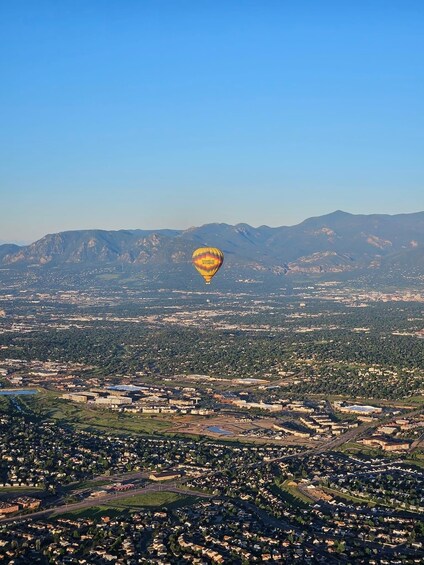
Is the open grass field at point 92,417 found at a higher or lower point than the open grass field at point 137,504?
higher

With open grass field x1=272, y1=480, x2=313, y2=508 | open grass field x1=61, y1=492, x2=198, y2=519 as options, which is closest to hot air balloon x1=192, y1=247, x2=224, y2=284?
open grass field x1=272, y1=480, x2=313, y2=508

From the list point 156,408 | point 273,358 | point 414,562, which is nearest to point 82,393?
point 156,408

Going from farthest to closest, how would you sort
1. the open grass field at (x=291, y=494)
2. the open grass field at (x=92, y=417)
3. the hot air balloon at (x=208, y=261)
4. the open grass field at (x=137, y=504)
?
the hot air balloon at (x=208, y=261), the open grass field at (x=92, y=417), the open grass field at (x=291, y=494), the open grass field at (x=137, y=504)

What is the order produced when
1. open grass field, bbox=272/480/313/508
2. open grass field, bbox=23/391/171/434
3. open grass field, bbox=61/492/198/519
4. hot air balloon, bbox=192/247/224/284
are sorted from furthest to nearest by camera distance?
hot air balloon, bbox=192/247/224/284
open grass field, bbox=23/391/171/434
open grass field, bbox=272/480/313/508
open grass field, bbox=61/492/198/519

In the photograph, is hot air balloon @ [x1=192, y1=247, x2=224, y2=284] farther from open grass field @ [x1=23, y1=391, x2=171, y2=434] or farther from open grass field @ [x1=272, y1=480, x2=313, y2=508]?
open grass field @ [x1=272, y1=480, x2=313, y2=508]

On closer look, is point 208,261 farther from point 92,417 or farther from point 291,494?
point 291,494

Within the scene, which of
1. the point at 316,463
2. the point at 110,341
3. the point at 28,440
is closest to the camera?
the point at 316,463

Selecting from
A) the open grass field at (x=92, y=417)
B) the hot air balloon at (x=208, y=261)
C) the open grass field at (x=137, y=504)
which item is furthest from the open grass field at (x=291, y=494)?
the hot air balloon at (x=208, y=261)

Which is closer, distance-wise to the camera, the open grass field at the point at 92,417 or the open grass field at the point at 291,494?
the open grass field at the point at 291,494

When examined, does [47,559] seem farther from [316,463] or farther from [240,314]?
[240,314]

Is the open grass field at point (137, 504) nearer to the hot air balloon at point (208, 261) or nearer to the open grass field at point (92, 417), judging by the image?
the open grass field at point (92, 417)

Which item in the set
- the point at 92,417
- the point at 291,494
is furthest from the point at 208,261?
the point at 291,494
